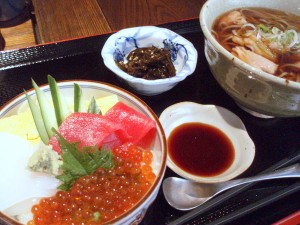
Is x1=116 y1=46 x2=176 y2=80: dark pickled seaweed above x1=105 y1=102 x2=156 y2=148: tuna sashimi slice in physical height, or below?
below

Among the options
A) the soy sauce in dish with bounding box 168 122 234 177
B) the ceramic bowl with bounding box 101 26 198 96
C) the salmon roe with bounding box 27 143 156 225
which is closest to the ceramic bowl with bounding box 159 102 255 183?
the soy sauce in dish with bounding box 168 122 234 177

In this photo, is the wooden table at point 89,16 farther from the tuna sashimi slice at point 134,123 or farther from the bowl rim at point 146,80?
the tuna sashimi slice at point 134,123

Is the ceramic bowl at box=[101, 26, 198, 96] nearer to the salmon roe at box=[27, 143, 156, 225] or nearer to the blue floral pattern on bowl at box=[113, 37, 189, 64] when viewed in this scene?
the blue floral pattern on bowl at box=[113, 37, 189, 64]

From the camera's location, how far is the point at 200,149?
4.50ft

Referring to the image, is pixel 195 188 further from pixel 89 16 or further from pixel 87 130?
pixel 89 16

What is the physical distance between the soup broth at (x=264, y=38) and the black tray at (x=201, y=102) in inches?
10.5

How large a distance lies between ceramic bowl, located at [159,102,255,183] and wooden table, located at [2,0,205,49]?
0.86 meters

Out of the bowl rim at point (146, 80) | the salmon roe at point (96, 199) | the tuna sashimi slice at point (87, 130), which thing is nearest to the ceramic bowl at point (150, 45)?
the bowl rim at point (146, 80)

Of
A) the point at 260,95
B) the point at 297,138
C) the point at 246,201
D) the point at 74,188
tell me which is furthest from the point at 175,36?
the point at 74,188

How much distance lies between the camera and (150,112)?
1.22m

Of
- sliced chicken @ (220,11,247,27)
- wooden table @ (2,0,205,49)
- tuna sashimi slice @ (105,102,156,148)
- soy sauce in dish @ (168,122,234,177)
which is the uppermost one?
sliced chicken @ (220,11,247,27)

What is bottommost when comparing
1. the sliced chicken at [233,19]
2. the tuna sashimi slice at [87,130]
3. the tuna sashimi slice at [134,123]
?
the tuna sashimi slice at [134,123]

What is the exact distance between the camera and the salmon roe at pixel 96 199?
962mm

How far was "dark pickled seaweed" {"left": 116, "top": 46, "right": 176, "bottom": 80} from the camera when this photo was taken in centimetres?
155
